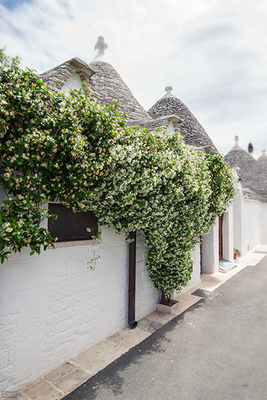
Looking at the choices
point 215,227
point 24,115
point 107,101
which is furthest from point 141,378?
point 215,227

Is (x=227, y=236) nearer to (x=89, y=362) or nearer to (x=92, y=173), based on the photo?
(x=89, y=362)

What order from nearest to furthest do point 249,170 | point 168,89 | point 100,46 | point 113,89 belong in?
1. point 113,89
2. point 100,46
3. point 168,89
4. point 249,170

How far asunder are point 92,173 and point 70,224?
118cm

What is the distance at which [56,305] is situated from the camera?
4.09 m

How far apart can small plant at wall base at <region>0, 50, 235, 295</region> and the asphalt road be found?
128 centimetres

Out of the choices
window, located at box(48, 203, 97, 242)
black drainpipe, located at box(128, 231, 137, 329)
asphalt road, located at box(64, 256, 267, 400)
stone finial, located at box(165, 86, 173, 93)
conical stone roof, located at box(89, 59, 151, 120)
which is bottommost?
asphalt road, located at box(64, 256, 267, 400)

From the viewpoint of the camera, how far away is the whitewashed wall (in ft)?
49.7

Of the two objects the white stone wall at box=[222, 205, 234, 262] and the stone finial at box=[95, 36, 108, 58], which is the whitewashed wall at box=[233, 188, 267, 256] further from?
the stone finial at box=[95, 36, 108, 58]

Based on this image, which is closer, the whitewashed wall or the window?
the window

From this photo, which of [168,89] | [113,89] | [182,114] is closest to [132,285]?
[113,89]

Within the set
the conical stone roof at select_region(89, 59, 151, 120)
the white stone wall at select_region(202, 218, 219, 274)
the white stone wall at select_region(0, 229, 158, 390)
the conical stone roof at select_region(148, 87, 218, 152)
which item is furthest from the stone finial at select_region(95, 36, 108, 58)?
the white stone wall at select_region(202, 218, 219, 274)

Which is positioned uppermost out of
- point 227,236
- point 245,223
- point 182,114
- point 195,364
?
point 182,114

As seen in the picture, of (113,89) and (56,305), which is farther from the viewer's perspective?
(113,89)

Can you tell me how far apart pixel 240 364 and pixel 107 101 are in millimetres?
6886
